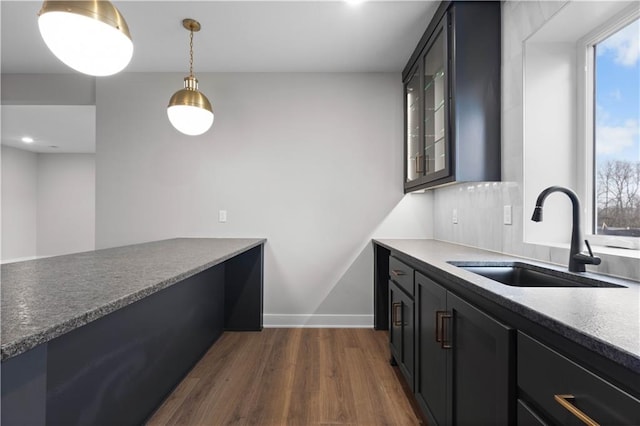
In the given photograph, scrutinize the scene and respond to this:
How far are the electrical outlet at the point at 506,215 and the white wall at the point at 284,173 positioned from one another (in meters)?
1.30

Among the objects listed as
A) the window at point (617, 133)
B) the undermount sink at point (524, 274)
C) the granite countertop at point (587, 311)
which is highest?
the window at point (617, 133)

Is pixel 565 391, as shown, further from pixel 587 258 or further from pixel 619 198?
pixel 619 198

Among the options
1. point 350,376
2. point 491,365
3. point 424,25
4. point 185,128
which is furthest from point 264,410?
point 424,25

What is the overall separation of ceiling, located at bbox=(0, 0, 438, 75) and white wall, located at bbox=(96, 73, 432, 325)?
0.21 m

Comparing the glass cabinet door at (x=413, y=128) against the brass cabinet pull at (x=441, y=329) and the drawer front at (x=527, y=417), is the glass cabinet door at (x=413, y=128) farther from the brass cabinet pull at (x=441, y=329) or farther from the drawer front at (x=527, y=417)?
the drawer front at (x=527, y=417)

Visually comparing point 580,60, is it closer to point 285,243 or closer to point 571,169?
point 571,169

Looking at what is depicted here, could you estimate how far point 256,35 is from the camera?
2.62 m

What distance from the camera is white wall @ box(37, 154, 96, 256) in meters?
8.36

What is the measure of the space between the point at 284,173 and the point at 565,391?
285 cm

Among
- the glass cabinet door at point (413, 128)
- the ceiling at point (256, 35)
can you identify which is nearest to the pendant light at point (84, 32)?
the ceiling at point (256, 35)

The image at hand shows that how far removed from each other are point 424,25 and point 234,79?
182 centimetres

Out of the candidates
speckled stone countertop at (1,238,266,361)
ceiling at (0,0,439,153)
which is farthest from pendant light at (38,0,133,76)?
ceiling at (0,0,439,153)

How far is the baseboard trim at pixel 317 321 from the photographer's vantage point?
3289 mm

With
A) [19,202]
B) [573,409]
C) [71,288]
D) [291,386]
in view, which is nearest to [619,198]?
[573,409]
